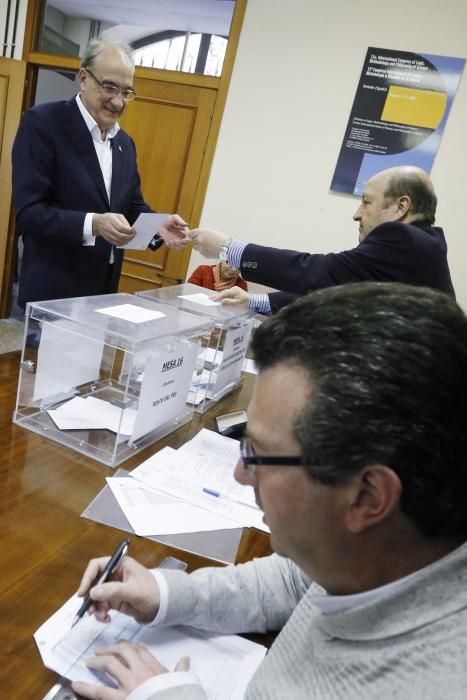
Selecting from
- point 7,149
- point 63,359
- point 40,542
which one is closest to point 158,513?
point 40,542

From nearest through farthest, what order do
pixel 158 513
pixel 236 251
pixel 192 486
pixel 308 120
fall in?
1. pixel 158 513
2. pixel 192 486
3. pixel 236 251
4. pixel 308 120

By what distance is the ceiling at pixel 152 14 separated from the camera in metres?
3.05

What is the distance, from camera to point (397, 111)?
8.88ft

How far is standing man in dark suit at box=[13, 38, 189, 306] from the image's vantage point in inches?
60.2

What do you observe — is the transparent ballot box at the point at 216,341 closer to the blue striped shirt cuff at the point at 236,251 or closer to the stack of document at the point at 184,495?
the blue striped shirt cuff at the point at 236,251

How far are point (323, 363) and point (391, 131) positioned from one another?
278cm

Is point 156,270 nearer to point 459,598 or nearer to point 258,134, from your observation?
point 258,134

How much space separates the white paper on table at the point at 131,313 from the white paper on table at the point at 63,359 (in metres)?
0.08

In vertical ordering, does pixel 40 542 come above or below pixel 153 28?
below

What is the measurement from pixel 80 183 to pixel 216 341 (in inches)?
30.7

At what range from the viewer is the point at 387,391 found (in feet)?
Result: 1.27

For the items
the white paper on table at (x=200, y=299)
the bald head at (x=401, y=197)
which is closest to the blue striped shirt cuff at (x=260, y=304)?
the white paper on table at (x=200, y=299)

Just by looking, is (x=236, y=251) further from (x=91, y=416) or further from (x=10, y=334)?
(x=10, y=334)

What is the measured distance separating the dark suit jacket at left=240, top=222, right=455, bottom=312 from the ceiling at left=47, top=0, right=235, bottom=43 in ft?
7.16
